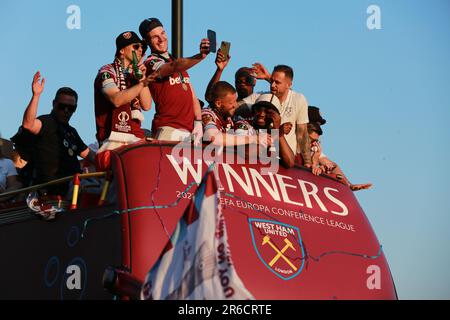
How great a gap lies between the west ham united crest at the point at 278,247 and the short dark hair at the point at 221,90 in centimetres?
199

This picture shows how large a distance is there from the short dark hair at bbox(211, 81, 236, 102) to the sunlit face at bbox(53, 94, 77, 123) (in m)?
1.49

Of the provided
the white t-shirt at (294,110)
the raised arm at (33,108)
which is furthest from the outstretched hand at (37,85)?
the white t-shirt at (294,110)

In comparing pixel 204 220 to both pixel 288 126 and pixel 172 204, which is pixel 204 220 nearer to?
pixel 172 204

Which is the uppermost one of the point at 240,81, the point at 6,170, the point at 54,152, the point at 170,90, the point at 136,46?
the point at 136,46

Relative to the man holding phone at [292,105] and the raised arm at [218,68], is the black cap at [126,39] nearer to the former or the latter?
the raised arm at [218,68]

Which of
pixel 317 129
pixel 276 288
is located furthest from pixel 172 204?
pixel 317 129

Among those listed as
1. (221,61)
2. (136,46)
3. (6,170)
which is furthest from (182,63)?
(6,170)

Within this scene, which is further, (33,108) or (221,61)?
(221,61)

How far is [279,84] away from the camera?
11.3 meters

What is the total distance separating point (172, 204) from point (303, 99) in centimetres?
298

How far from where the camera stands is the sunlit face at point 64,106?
10820mm

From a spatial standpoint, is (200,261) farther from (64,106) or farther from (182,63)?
(64,106)

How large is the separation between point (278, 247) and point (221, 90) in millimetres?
2319
